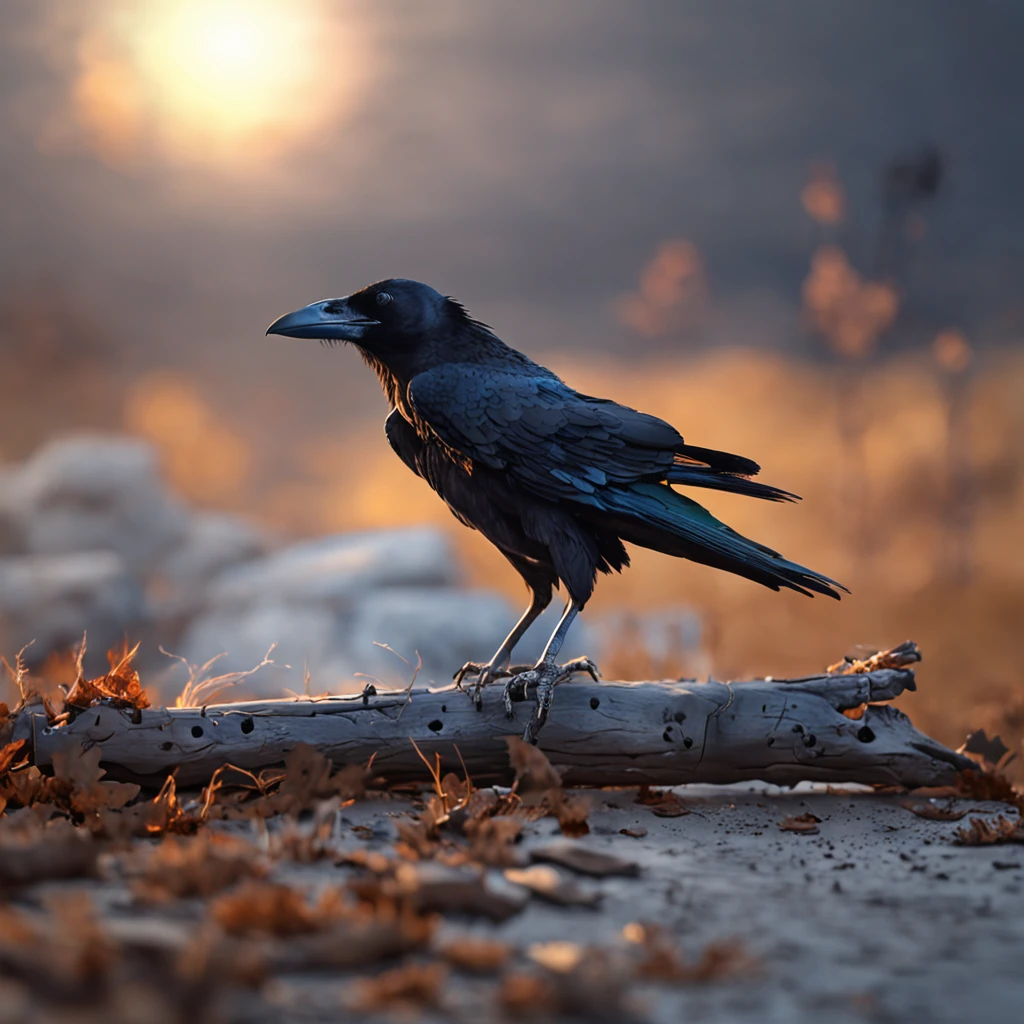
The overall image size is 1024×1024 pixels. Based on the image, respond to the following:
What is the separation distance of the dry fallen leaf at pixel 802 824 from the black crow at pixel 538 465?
961 mm

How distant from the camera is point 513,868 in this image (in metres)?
3.14

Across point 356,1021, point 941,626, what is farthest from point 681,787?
point 941,626

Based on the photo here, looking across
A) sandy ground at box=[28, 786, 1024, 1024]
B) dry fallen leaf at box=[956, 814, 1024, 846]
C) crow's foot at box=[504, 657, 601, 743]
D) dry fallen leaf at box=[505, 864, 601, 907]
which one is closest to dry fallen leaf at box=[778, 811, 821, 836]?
sandy ground at box=[28, 786, 1024, 1024]

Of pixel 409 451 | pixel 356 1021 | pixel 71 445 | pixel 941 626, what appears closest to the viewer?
pixel 356 1021

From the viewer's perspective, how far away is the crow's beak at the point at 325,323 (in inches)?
184

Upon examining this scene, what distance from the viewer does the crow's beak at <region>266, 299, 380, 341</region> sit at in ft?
15.3

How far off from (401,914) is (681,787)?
2.56 m

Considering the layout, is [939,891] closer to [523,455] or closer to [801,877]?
[801,877]

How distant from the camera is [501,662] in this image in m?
4.67

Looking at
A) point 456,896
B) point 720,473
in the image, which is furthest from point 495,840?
point 720,473

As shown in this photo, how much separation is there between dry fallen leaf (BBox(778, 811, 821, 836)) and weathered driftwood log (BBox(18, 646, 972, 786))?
0.36 metres

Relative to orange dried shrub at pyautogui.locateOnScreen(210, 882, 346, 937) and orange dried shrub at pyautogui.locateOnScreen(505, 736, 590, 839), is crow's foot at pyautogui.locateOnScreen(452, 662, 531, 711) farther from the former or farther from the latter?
orange dried shrub at pyautogui.locateOnScreen(210, 882, 346, 937)

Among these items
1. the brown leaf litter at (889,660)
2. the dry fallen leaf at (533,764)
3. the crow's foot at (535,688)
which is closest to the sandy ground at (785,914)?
the dry fallen leaf at (533,764)

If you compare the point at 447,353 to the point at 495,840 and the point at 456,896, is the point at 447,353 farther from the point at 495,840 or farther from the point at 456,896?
the point at 456,896
